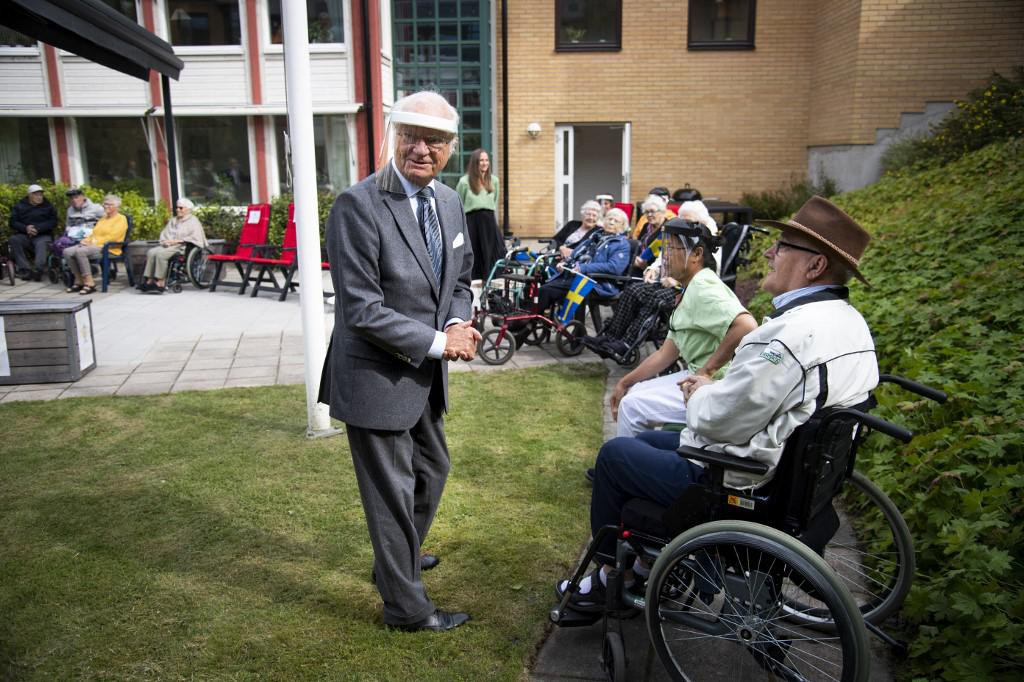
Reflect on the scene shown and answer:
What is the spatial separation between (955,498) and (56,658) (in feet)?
11.7

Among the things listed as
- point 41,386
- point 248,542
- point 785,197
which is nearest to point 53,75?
point 41,386

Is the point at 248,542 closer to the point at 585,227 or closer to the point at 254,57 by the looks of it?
the point at 585,227

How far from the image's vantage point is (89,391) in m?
6.32

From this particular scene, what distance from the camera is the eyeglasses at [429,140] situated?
2766 mm

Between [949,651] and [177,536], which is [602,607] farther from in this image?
[177,536]

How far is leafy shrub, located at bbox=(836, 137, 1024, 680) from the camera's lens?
2562 mm

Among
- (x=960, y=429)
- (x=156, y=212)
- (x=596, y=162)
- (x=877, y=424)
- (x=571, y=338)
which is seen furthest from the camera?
(x=596, y=162)

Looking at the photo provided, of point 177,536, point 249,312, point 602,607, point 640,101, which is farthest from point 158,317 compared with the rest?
point 640,101

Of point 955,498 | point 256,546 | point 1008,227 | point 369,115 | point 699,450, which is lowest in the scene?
point 256,546

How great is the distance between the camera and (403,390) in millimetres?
2848

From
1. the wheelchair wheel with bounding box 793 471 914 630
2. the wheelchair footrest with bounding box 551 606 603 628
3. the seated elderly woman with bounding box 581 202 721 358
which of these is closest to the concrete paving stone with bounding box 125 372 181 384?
A: the seated elderly woman with bounding box 581 202 721 358

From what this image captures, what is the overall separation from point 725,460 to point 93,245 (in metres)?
11.9

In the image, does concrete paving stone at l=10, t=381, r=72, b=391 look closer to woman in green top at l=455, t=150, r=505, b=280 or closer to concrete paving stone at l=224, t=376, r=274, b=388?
concrete paving stone at l=224, t=376, r=274, b=388

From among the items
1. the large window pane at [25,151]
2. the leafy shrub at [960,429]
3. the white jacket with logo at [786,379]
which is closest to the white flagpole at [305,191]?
the white jacket with logo at [786,379]
